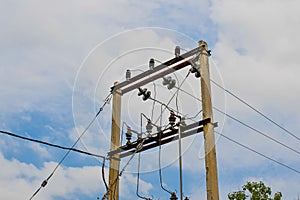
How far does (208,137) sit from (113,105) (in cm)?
282

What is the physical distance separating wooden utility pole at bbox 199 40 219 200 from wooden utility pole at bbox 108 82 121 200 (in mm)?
1978

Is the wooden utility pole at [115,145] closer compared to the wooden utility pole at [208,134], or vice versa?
the wooden utility pole at [208,134]

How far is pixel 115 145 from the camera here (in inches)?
361

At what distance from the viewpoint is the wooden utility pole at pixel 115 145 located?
8734 millimetres

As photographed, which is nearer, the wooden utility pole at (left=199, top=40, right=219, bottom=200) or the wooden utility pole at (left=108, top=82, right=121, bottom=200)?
the wooden utility pole at (left=199, top=40, right=219, bottom=200)

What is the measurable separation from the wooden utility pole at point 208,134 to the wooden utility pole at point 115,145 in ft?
6.49

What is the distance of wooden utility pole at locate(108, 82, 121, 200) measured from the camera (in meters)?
8.73

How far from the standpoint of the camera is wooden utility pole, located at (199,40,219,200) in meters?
7.13

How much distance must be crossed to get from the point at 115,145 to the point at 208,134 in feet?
7.90

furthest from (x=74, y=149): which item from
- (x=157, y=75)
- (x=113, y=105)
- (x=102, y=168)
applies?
(x=157, y=75)

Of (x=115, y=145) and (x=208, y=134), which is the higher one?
(x=115, y=145)

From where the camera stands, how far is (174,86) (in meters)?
8.80

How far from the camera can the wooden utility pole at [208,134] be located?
713cm

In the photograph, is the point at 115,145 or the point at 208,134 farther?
the point at 115,145
